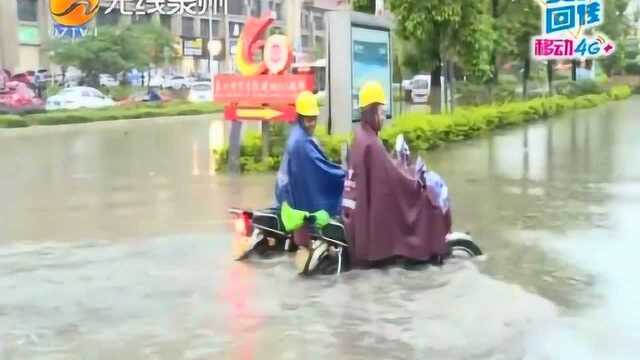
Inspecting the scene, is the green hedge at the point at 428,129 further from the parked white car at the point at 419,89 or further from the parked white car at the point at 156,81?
the parked white car at the point at 156,81

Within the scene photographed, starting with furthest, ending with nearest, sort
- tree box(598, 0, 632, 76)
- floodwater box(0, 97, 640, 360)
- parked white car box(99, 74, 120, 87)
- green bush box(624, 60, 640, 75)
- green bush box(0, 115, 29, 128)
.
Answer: green bush box(624, 60, 640, 75)
tree box(598, 0, 632, 76)
parked white car box(99, 74, 120, 87)
green bush box(0, 115, 29, 128)
floodwater box(0, 97, 640, 360)

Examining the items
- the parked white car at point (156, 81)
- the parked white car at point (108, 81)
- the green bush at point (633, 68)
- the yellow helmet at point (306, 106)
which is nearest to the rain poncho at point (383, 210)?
the yellow helmet at point (306, 106)

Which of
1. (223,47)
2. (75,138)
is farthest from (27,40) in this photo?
(75,138)

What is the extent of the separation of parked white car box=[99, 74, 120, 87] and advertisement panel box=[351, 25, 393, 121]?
98.4ft

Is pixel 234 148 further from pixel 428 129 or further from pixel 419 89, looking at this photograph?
pixel 419 89

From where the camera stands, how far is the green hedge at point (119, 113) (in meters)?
33.4

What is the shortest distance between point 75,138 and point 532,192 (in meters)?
16.6

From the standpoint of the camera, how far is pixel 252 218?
8.47m

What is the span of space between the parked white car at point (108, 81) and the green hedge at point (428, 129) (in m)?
20.8

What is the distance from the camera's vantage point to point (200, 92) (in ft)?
162

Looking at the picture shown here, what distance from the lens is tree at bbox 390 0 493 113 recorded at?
68.0 feet

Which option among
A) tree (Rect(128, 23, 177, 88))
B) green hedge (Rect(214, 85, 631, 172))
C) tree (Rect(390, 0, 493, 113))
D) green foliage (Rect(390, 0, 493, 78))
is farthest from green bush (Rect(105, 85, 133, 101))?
tree (Rect(390, 0, 493, 113))

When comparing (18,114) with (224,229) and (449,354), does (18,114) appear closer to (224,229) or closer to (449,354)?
(224,229)

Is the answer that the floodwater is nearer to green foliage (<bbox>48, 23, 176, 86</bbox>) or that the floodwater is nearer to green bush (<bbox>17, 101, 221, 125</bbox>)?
green bush (<bbox>17, 101, 221, 125</bbox>)
